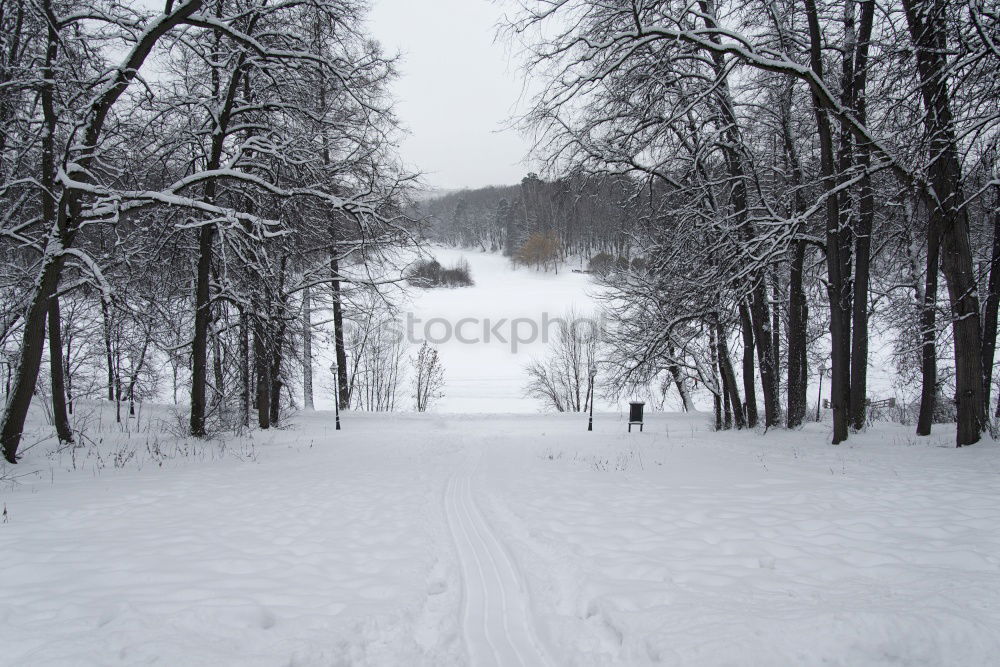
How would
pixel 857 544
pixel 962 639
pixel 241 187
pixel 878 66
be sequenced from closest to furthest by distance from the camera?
pixel 962 639, pixel 857 544, pixel 878 66, pixel 241 187

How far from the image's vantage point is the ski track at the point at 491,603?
9.70 feet

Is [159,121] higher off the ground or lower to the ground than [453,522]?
higher

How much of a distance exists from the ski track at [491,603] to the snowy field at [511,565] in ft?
0.06

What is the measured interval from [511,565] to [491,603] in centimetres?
72

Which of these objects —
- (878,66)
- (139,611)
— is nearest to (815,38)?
(878,66)

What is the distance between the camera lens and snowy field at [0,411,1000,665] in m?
2.81

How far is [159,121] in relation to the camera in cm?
959

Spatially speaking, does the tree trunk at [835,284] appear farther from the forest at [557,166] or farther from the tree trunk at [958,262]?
the tree trunk at [958,262]

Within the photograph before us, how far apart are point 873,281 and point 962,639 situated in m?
15.8

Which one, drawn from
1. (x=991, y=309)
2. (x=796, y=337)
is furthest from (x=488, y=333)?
(x=991, y=309)

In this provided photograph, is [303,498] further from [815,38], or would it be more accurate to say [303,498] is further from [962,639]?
[815,38]

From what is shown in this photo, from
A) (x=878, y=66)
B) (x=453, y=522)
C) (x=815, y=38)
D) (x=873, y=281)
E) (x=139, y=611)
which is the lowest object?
(x=453, y=522)

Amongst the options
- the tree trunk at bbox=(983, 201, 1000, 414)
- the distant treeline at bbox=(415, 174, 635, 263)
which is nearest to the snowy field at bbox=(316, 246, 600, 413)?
the distant treeline at bbox=(415, 174, 635, 263)

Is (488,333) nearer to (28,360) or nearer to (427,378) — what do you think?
(427,378)
